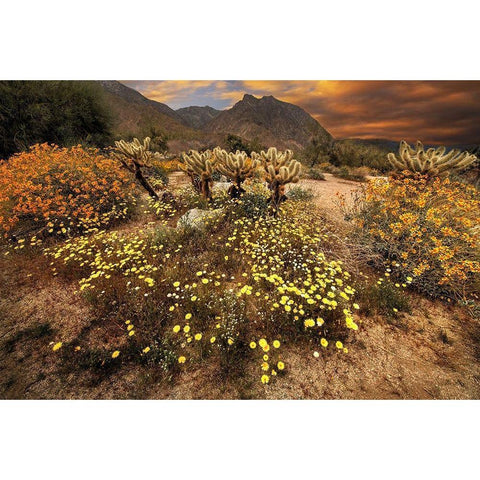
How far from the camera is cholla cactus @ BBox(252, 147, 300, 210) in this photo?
4.48 meters

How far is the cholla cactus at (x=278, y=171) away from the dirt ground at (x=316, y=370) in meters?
3.02

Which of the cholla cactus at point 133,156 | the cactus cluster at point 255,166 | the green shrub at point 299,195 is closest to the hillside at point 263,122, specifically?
the green shrub at point 299,195

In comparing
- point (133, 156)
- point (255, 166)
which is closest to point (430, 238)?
point (255, 166)

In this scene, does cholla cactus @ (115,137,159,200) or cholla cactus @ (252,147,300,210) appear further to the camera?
cholla cactus @ (115,137,159,200)

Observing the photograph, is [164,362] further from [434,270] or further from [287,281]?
[434,270]

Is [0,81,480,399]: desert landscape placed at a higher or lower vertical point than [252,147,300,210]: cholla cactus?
lower

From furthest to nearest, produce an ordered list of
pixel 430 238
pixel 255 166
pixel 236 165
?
1. pixel 255 166
2. pixel 236 165
3. pixel 430 238

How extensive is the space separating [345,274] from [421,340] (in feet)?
3.95

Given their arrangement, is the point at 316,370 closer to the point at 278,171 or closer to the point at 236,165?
the point at 278,171

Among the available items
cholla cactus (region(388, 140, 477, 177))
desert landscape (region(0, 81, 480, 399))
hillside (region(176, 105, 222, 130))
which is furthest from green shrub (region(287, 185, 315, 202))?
hillside (region(176, 105, 222, 130))

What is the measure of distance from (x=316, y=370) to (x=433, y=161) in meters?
5.22

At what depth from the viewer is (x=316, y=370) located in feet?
7.89

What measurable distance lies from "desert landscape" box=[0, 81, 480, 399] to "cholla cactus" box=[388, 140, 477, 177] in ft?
0.11

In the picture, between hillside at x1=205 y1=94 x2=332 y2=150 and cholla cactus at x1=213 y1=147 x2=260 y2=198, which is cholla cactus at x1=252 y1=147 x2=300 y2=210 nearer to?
cholla cactus at x1=213 y1=147 x2=260 y2=198
